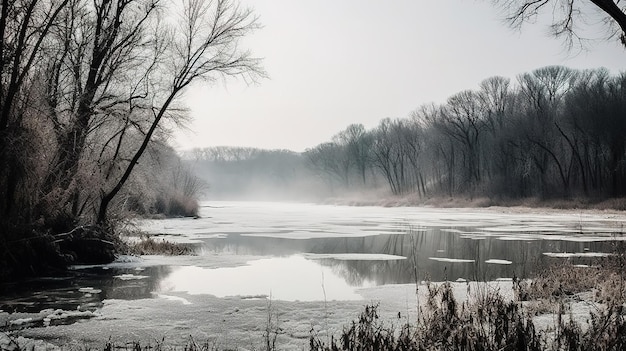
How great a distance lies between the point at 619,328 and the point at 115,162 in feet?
48.9

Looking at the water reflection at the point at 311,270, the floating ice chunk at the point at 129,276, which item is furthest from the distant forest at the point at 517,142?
the floating ice chunk at the point at 129,276

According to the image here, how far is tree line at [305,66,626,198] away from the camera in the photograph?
49.9m

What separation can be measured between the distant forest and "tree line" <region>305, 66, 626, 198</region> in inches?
4.5

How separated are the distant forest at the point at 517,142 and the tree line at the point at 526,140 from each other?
0.11 meters

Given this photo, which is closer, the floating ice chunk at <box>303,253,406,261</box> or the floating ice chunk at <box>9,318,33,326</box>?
the floating ice chunk at <box>9,318,33,326</box>

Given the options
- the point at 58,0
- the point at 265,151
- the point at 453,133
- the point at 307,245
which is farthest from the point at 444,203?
the point at 265,151

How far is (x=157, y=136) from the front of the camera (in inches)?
695

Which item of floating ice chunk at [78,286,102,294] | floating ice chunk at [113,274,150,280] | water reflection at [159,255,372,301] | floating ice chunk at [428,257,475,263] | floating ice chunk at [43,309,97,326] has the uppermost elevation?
floating ice chunk at [43,309,97,326]

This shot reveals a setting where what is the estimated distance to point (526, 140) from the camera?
188 feet

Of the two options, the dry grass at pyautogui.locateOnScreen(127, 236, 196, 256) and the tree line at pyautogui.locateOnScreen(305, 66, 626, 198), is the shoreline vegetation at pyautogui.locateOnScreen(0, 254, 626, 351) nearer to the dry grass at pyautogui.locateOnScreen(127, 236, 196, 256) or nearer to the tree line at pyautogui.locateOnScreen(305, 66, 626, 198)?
the dry grass at pyautogui.locateOnScreen(127, 236, 196, 256)

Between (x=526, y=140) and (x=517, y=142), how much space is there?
1759 mm

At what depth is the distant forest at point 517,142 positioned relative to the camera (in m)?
50.1

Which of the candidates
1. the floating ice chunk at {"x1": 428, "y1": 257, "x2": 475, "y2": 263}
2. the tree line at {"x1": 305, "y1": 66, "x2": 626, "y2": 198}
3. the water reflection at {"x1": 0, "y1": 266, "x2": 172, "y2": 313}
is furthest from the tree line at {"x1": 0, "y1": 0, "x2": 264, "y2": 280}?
the tree line at {"x1": 305, "y1": 66, "x2": 626, "y2": 198}

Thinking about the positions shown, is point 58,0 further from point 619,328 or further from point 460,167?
point 460,167
